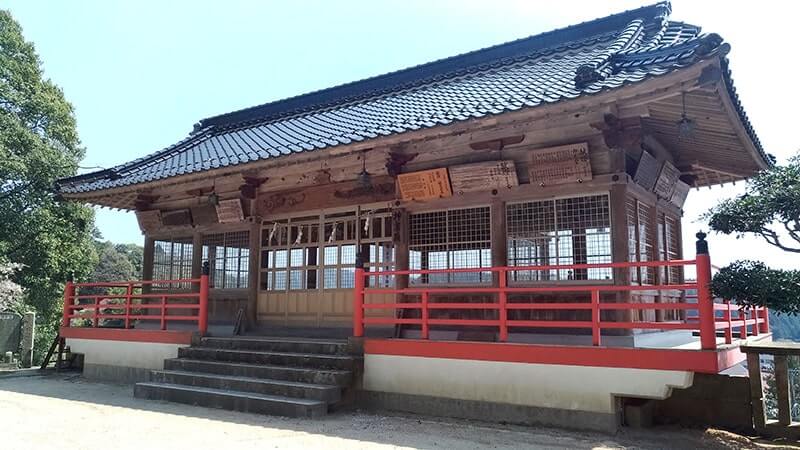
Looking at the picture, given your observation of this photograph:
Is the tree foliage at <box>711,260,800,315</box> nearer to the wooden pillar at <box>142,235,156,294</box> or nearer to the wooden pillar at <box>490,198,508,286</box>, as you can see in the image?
the wooden pillar at <box>490,198,508,286</box>

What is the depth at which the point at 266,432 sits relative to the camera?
611 centimetres

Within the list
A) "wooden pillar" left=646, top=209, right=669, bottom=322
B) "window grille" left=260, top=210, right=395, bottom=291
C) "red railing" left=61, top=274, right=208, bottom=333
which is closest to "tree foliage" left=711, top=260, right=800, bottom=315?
"wooden pillar" left=646, top=209, right=669, bottom=322

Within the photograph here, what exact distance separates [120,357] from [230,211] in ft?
11.7

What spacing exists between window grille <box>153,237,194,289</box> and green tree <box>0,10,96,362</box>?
31.5 ft

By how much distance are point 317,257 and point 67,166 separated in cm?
1526

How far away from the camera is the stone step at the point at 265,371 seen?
7.47m

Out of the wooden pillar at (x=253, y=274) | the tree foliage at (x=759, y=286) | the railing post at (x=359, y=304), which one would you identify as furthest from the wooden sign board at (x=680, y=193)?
the wooden pillar at (x=253, y=274)

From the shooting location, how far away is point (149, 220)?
40.7ft

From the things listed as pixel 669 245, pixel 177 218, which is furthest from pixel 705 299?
pixel 177 218

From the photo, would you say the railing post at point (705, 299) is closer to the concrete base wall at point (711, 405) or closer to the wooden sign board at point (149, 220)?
the concrete base wall at point (711, 405)

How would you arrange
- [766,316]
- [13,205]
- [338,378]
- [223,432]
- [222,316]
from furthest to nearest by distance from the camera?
1. [13,205]
2. [222,316]
3. [766,316]
4. [338,378]
5. [223,432]

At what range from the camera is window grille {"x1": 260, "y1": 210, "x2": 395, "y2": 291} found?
9438 millimetres

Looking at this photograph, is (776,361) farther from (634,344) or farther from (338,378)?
(338,378)

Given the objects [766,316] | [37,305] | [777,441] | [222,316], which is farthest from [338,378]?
[37,305]
